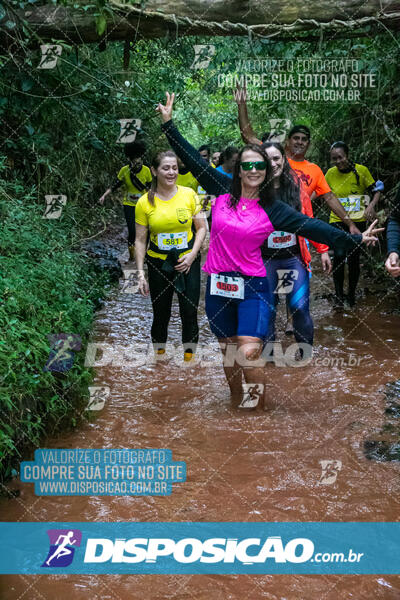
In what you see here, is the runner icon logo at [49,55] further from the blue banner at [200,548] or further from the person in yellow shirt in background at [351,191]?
the blue banner at [200,548]

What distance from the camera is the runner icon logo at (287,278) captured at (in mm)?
5047

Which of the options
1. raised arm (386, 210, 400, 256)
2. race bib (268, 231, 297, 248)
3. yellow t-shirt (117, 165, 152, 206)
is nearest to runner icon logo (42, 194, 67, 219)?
yellow t-shirt (117, 165, 152, 206)

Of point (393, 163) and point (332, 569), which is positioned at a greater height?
point (393, 163)

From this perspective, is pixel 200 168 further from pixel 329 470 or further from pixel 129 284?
pixel 129 284

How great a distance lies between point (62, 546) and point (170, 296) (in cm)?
276

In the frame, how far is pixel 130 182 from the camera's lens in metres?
8.60

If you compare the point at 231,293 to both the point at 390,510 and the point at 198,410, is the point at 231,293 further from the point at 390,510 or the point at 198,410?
the point at 390,510

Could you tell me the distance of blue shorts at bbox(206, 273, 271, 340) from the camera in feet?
14.1

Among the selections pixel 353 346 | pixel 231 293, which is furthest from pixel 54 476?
pixel 353 346

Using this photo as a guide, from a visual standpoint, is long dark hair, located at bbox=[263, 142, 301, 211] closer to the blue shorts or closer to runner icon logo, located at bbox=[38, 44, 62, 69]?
the blue shorts

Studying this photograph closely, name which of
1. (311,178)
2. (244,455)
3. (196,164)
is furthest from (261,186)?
(244,455)

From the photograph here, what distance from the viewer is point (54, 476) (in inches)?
145

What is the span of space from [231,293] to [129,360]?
1.82m

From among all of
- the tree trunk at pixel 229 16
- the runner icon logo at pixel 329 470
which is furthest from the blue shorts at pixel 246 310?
the tree trunk at pixel 229 16
